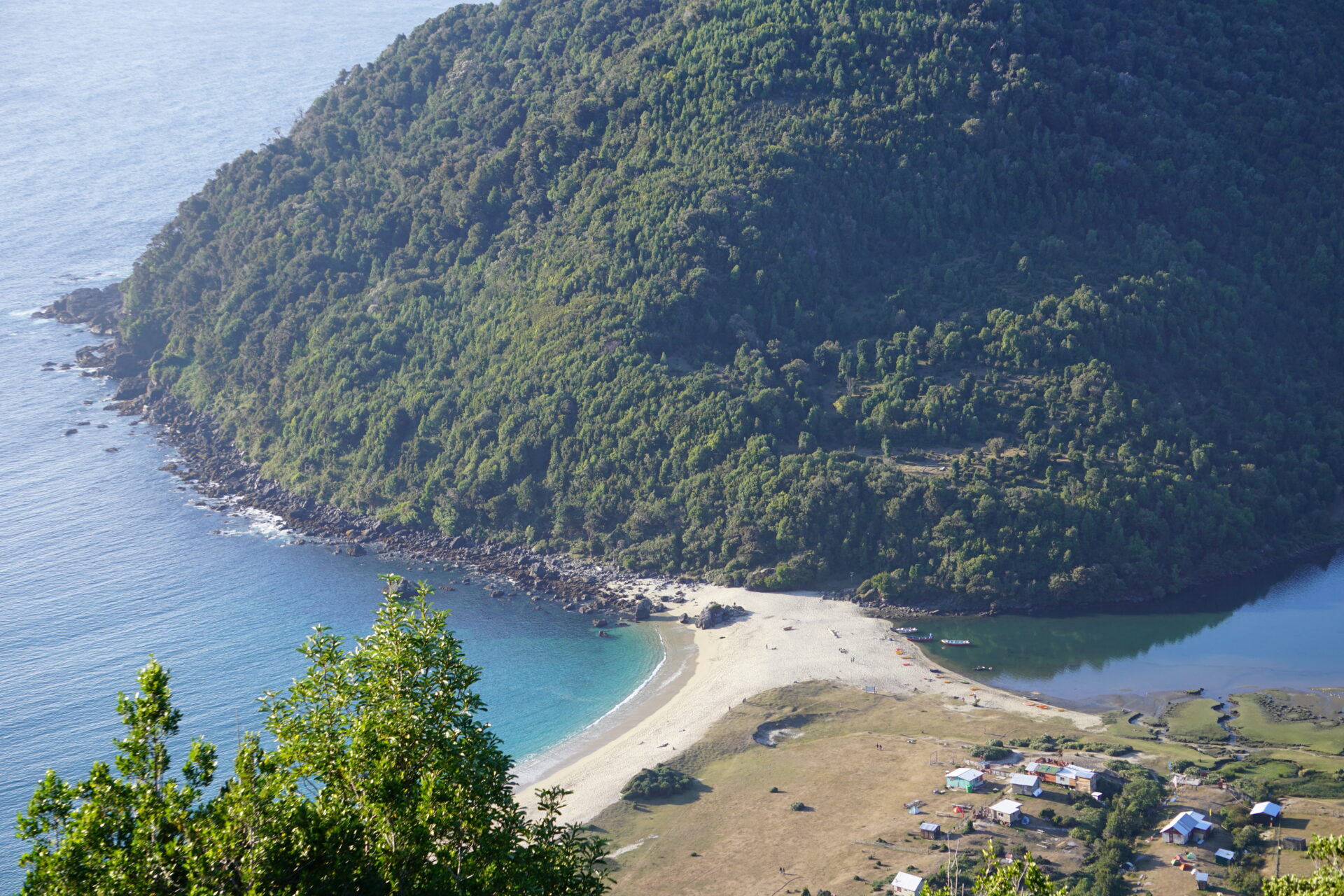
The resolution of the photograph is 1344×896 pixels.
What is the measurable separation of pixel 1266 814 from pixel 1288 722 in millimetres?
14840

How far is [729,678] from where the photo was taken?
225ft

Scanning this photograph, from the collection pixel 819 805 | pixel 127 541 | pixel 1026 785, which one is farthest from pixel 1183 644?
pixel 127 541

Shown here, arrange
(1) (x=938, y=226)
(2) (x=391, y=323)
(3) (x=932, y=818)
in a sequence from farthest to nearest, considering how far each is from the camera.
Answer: (2) (x=391, y=323), (1) (x=938, y=226), (3) (x=932, y=818)

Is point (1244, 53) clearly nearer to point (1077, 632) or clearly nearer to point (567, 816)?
point (1077, 632)

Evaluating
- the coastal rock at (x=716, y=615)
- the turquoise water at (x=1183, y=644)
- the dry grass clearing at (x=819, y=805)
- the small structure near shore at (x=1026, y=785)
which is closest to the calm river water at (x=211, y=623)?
the turquoise water at (x=1183, y=644)

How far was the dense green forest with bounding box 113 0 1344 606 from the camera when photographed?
80.9 meters

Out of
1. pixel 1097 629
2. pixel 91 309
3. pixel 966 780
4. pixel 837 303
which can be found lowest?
pixel 966 780

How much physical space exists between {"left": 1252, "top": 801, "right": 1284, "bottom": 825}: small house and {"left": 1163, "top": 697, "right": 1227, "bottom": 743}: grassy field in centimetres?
1013

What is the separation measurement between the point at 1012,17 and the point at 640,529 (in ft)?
191

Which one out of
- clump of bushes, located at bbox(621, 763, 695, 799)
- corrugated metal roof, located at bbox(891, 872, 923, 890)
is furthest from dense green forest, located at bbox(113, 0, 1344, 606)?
corrugated metal roof, located at bbox(891, 872, 923, 890)

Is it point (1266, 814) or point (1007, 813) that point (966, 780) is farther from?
point (1266, 814)

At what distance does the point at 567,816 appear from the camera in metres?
54.2

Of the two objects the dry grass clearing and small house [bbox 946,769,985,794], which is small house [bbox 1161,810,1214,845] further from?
small house [bbox 946,769,985,794]

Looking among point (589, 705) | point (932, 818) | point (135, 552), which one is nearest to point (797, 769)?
point (932, 818)
